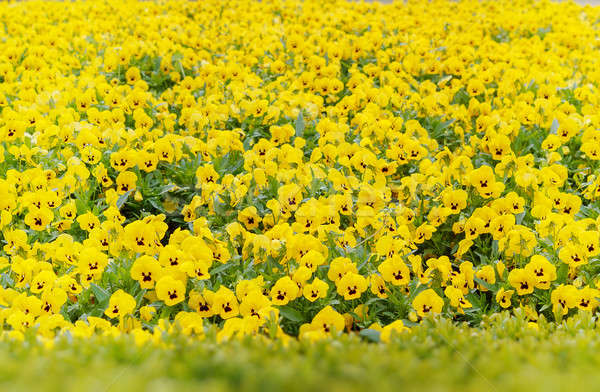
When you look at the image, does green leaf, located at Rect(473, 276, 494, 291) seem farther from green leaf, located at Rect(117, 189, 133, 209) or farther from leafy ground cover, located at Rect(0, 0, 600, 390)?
green leaf, located at Rect(117, 189, 133, 209)

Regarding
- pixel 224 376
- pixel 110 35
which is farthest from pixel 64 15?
pixel 224 376

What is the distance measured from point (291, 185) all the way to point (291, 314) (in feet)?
3.27

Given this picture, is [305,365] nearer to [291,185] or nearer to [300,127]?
[291,185]

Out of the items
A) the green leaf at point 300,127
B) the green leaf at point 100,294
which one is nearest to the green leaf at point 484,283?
the green leaf at point 100,294

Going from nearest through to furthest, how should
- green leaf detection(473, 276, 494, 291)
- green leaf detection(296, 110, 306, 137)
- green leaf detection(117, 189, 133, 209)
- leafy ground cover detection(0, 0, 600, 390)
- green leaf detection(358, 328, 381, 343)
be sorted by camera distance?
leafy ground cover detection(0, 0, 600, 390), green leaf detection(358, 328, 381, 343), green leaf detection(473, 276, 494, 291), green leaf detection(117, 189, 133, 209), green leaf detection(296, 110, 306, 137)

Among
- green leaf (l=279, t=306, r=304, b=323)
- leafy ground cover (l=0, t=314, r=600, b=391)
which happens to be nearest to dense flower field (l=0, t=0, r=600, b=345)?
green leaf (l=279, t=306, r=304, b=323)

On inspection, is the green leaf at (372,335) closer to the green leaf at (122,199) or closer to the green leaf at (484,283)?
the green leaf at (484,283)

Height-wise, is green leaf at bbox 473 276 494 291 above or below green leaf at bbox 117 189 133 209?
below

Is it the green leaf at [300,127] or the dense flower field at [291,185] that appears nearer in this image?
the dense flower field at [291,185]

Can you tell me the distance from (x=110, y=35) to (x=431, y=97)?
4.13 m

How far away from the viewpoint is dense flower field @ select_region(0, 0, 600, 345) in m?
2.64

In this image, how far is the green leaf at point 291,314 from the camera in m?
2.58

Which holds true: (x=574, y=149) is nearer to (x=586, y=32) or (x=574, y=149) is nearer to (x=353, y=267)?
(x=353, y=267)

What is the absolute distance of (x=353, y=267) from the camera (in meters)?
2.71
